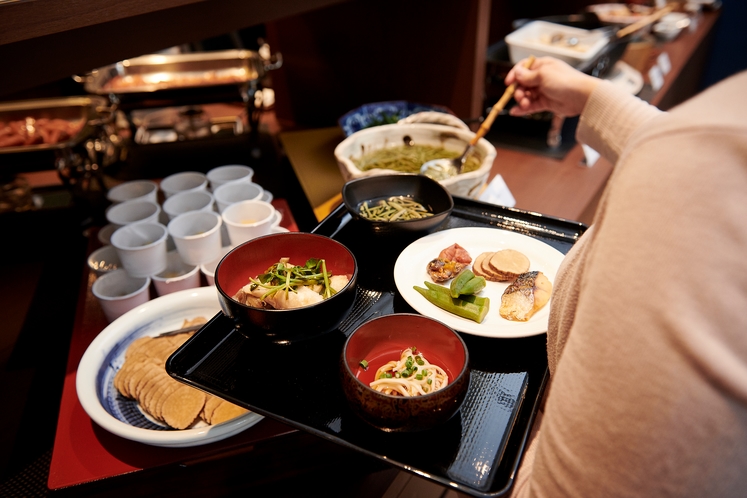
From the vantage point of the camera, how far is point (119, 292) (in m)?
1.49

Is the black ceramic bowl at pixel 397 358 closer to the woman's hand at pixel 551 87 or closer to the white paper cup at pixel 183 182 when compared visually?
the woman's hand at pixel 551 87

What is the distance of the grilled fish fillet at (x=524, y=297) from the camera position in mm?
1018

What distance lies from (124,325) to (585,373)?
1118 millimetres

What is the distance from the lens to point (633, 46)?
281cm

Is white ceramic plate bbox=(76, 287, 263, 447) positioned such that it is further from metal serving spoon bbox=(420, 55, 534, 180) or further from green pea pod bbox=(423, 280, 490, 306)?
metal serving spoon bbox=(420, 55, 534, 180)

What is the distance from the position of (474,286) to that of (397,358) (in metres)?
0.24

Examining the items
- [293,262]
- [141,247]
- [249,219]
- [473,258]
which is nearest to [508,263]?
[473,258]

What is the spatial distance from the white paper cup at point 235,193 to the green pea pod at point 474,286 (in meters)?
0.95

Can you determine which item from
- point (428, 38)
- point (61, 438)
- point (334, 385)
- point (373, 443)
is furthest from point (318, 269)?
point (428, 38)

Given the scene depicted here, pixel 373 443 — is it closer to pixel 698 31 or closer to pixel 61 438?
pixel 61 438

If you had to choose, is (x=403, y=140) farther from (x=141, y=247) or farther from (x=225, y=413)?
(x=225, y=413)

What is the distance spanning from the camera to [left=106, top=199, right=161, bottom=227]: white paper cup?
5.49ft

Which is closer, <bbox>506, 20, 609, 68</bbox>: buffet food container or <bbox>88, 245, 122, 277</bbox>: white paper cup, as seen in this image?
<bbox>88, 245, 122, 277</bbox>: white paper cup

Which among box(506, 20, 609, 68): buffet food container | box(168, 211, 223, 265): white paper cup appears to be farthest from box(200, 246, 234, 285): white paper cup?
box(506, 20, 609, 68): buffet food container
